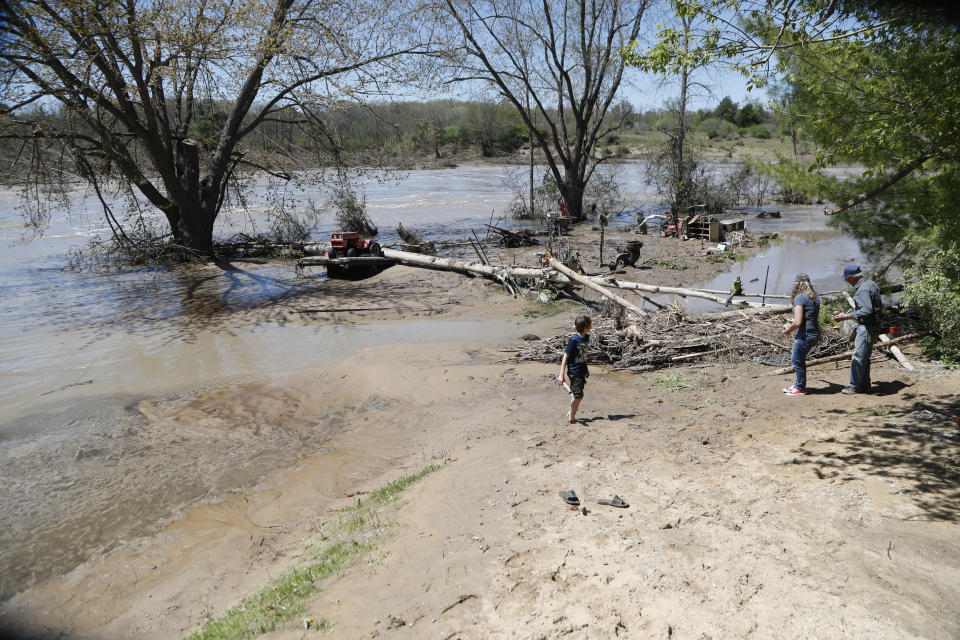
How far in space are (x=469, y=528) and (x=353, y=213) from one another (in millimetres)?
23456

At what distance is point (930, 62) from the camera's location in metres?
6.24

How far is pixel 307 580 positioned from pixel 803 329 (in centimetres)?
671

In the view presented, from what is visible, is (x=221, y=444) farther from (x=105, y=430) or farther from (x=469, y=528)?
(x=469, y=528)

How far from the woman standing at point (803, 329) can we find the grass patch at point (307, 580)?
5.31 meters

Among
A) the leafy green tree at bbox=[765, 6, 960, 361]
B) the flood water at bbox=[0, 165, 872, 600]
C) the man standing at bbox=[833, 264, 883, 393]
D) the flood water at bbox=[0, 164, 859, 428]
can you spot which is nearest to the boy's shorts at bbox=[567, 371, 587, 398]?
the leafy green tree at bbox=[765, 6, 960, 361]

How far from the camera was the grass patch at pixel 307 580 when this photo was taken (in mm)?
4148

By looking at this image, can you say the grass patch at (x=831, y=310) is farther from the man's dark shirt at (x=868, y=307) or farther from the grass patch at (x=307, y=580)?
the grass patch at (x=307, y=580)

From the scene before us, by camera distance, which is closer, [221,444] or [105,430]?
[221,444]

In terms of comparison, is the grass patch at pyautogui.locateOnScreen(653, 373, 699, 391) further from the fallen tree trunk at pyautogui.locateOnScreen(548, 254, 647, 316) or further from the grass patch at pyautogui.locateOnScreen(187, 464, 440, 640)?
the grass patch at pyautogui.locateOnScreen(187, 464, 440, 640)

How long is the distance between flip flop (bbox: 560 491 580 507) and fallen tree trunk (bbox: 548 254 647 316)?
7354 millimetres

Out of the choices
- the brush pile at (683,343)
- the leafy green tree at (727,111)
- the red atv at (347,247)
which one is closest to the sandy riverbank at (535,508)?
the brush pile at (683,343)

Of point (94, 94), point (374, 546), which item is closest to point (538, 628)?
point (374, 546)

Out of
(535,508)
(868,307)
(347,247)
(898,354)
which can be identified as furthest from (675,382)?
(347,247)

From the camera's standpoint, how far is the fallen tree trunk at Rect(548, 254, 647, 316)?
40.6ft
